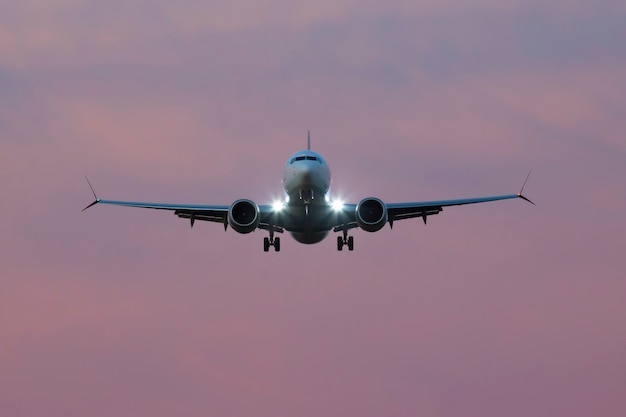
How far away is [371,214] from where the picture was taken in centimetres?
5581

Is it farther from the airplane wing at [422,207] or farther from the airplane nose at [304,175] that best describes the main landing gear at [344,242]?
the airplane nose at [304,175]

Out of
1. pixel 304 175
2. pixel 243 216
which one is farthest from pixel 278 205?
pixel 304 175

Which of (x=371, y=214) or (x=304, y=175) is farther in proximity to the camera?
(x=371, y=214)

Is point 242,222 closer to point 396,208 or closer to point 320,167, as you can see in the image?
point 320,167

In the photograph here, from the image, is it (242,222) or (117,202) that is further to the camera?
(117,202)

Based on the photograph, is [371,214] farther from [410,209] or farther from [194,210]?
[194,210]

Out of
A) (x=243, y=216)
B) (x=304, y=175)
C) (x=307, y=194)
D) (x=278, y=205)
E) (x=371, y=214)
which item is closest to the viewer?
(x=304, y=175)

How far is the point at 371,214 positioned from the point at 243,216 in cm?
646

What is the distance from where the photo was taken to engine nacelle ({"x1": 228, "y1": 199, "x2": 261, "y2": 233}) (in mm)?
54875

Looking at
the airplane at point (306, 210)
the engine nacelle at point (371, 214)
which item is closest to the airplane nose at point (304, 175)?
the airplane at point (306, 210)

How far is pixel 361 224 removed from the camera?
182 ft

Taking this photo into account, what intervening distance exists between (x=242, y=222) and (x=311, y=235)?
4.92 m

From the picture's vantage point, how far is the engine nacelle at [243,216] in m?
54.9

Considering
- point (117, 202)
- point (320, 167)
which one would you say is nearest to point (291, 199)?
point (320, 167)
